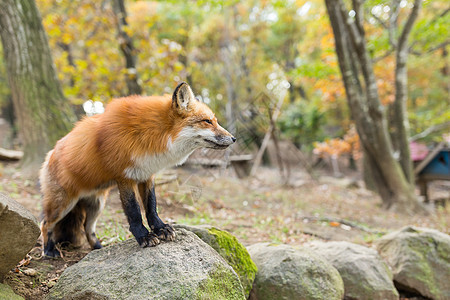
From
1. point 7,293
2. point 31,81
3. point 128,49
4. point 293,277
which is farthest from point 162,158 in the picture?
point 128,49

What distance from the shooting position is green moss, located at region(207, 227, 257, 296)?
2.94 metres

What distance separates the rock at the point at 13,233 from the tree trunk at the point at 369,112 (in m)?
8.20

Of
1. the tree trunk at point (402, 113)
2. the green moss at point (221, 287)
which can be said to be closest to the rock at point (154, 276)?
the green moss at point (221, 287)

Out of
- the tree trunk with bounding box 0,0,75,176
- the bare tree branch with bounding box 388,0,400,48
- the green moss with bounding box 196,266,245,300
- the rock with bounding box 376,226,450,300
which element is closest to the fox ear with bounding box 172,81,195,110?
the green moss with bounding box 196,266,245,300

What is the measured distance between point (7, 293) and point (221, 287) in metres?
1.45

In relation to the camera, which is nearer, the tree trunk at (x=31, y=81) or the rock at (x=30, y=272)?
the rock at (x=30, y=272)

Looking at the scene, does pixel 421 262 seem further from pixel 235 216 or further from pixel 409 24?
pixel 409 24

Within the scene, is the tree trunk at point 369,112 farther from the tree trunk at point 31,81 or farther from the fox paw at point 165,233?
the fox paw at point 165,233

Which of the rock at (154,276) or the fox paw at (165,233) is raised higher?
the fox paw at (165,233)

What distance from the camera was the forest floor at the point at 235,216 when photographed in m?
2.86

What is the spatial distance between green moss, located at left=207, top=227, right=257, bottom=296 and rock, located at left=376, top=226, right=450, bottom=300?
2.24 m

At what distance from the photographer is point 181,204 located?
17.9ft

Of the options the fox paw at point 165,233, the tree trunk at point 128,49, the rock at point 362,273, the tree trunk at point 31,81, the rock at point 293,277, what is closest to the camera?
the fox paw at point 165,233

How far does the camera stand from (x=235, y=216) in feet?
19.4
